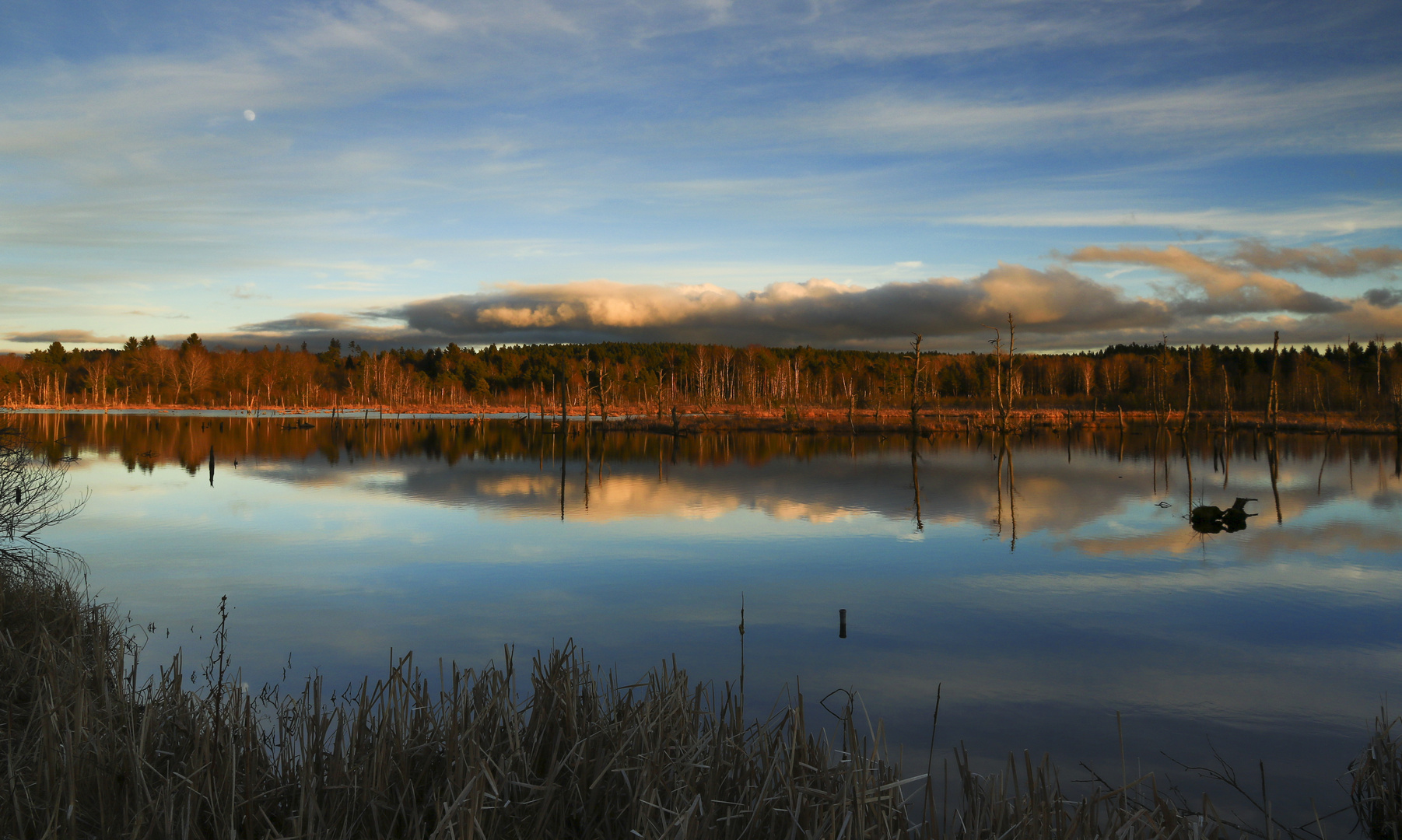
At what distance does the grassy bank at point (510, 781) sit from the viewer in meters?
4.47

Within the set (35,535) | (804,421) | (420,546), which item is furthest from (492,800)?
(804,421)

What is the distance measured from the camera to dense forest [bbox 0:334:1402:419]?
338 ft

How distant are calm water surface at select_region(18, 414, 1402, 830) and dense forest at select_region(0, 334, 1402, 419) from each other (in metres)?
62.8

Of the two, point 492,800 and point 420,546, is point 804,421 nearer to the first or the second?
point 420,546

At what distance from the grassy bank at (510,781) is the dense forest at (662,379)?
84502 millimetres

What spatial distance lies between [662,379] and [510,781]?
130814 millimetres

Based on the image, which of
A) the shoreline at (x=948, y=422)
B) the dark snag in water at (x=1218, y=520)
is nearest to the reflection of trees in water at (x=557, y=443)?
the shoreline at (x=948, y=422)

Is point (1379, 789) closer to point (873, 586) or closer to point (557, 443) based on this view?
point (873, 586)

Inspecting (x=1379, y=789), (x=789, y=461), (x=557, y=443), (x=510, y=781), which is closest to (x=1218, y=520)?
(x=1379, y=789)

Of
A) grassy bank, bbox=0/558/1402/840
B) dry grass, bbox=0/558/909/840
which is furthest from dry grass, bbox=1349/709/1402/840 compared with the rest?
dry grass, bbox=0/558/909/840

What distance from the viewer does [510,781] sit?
5.11 meters

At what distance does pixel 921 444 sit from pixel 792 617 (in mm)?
39973

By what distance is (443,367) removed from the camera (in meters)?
148

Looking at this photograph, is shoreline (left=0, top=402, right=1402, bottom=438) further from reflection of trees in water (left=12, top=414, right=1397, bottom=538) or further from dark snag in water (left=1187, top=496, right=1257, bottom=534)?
dark snag in water (left=1187, top=496, right=1257, bottom=534)
